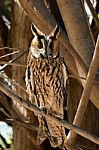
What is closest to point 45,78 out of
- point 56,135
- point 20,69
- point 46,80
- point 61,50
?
point 46,80

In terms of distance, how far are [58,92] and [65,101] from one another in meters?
0.11

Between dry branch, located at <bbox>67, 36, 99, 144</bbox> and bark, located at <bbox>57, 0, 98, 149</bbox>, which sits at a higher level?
bark, located at <bbox>57, 0, 98, 149</bbox>

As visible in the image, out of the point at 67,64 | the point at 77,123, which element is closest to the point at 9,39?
the point at 67,64

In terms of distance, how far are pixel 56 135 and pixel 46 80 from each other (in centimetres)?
34

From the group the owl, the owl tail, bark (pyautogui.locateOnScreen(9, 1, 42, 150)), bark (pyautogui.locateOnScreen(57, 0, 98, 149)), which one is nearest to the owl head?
the owl

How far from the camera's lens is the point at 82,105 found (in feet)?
6.90

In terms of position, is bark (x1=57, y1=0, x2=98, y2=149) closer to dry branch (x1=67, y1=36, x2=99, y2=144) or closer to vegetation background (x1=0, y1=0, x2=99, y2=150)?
vegetation background (x1=0, y1=0, x2=99, y2=150)

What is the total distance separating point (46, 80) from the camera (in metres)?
2.87

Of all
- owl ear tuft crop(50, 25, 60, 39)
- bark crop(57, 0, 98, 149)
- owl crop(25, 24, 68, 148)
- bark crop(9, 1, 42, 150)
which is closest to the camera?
owl ear tuft crop(50, 25, 60, 39)

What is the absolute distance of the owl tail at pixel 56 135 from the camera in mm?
2840

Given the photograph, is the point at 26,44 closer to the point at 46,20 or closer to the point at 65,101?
the point at 65,101

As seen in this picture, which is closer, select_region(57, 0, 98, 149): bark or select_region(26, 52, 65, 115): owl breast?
select_region(57, 0, 98, 149): bark

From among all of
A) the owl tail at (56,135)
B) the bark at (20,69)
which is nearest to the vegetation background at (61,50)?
the bark at (20,69)

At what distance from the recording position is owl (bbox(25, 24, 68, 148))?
2752 millimetres
